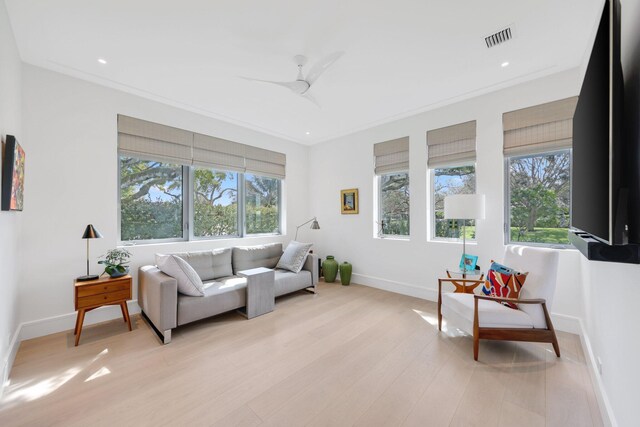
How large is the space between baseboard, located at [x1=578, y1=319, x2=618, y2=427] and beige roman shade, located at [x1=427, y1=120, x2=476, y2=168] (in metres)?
2.23

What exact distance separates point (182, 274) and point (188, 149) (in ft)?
6.36

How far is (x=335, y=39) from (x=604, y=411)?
3.30 m

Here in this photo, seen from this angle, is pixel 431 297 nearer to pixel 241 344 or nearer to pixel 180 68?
pixel 241 344

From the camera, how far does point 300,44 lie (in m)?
2.37

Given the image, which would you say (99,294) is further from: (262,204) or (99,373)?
(262,204)

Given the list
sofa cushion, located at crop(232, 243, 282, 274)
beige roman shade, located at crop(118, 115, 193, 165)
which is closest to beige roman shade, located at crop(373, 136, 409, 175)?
sofa cushion, located at crop(232, 243, 282, 274)

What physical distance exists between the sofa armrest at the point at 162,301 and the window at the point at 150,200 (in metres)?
0.91

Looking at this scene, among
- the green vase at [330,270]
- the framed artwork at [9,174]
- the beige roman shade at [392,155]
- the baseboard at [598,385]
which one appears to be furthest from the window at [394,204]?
the framed artwork at [9,174]

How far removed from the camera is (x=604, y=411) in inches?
63.7

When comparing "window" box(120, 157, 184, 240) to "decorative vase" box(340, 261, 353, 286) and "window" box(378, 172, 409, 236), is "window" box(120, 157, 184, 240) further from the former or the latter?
"window" box(378, 172, 409, 236)

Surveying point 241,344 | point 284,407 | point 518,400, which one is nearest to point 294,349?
point 241,344

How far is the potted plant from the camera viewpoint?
2.85 m

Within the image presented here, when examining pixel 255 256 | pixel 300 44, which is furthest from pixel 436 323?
pixel 300 44

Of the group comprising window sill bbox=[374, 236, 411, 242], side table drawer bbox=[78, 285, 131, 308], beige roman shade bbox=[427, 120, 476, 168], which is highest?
beige roman shade bbox=[427, 120, 476, 168]
